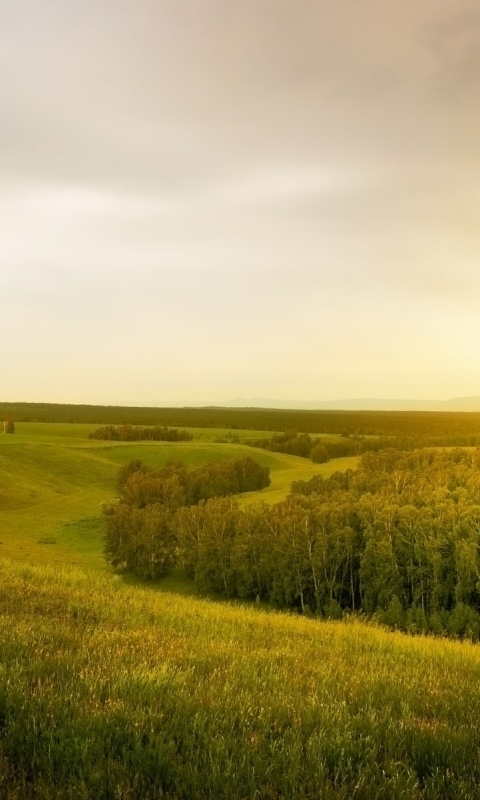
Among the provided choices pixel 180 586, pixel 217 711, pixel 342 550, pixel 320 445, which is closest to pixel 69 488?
pixel 180 586

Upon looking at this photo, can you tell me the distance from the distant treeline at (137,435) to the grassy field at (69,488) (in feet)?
53.2

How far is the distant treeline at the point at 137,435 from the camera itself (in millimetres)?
93500

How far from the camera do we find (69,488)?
5638 centimetres

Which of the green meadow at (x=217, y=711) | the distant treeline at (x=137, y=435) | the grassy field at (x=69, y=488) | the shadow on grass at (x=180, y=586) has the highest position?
the green meadow at (x=217, y=711)

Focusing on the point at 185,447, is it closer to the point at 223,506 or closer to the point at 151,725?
the point at 223,506

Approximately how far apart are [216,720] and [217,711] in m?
0.21

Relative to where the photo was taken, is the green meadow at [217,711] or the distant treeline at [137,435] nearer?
the green meadow at [217,711]

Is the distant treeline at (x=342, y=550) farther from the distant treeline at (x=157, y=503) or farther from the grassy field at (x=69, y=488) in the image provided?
the grassy field at (x=69, y=488)

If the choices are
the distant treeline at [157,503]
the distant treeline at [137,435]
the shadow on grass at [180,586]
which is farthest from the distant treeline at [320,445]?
the shadow on grass at [180,586]

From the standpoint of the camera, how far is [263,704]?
5.56 metres

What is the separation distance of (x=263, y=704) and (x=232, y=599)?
25561mm

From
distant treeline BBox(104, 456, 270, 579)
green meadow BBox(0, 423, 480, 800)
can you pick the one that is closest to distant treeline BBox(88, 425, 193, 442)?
distant treeline BBox(104, 456, 270, 579)

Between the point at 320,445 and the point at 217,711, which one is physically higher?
the point at 217,711

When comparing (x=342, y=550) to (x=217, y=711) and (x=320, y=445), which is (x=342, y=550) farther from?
(x=320, y=445)
